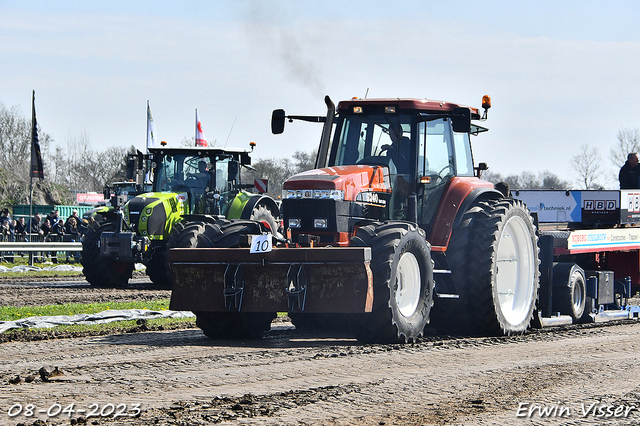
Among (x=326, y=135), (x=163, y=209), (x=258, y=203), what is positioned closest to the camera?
A: (x=326, y=135)

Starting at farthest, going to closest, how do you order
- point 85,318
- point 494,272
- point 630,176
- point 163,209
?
point 163,209, point 630,176, point 85,318, point 494,272

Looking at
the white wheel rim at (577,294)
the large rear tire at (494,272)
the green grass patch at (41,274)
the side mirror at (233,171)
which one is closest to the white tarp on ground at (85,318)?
the large rear tire at (494,272)

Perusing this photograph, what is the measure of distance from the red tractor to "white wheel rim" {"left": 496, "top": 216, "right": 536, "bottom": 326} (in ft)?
0.05

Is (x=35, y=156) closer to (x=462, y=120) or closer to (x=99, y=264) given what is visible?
(x=99, y=264)

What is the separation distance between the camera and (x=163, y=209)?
17.1 metres

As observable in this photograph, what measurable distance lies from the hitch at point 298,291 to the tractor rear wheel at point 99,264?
947cm

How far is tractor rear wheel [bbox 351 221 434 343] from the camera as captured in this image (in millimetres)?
8422

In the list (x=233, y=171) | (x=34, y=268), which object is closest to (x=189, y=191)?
(x=233, y=171)

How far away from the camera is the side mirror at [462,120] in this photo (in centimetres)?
966

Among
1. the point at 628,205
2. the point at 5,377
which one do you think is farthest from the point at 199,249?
the point at 628,205

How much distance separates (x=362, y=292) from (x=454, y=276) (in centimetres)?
192

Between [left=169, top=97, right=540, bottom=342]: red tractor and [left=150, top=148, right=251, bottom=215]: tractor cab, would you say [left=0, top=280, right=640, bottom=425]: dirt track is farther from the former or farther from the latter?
[left=150, top=148, right=251, bottom=215]: tractor cab

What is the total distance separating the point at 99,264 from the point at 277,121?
29.0 ft

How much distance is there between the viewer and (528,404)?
5836 millimetres
